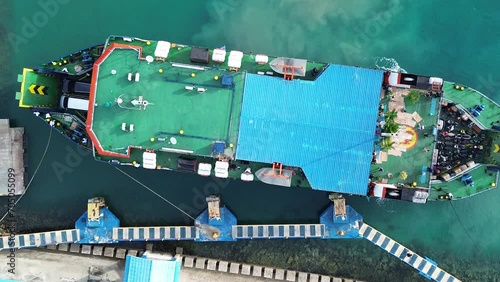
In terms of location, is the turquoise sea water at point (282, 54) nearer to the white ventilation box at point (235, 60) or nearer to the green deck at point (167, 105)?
the white ventilation box at point (235, 60)

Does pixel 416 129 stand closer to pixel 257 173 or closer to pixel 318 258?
pixel 257 173

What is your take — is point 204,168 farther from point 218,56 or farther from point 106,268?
point 106,268

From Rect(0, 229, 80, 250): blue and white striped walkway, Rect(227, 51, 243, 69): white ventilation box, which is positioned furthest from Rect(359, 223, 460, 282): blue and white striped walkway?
Rect(0, 229, 80, 250): blue and white striped walkway

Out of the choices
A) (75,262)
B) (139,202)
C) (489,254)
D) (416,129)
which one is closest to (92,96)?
(139,202)

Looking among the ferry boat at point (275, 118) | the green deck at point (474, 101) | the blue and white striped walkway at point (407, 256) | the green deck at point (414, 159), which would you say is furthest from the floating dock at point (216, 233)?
the green deck at point (474, 101)

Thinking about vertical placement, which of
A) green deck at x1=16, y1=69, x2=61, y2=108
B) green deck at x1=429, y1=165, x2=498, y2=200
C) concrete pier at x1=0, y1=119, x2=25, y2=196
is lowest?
concrete pier at x1=0, y1=119, x2=25, y2=196

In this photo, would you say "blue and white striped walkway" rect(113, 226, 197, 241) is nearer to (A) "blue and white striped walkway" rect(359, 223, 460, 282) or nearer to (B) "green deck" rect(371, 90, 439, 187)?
(A) "blue and white striped walkway" rect(359, 223, 460, 282)
